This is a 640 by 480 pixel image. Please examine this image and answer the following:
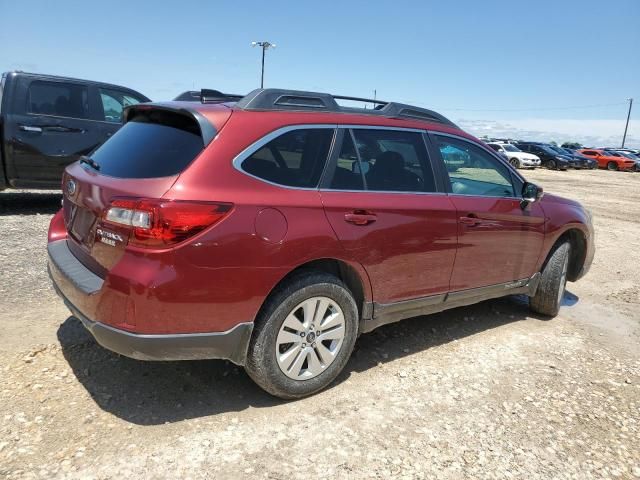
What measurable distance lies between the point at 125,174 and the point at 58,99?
542 centimetres

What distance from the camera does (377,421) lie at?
303cm

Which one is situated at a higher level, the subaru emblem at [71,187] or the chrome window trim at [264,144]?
the chrome window trim at [264,144]

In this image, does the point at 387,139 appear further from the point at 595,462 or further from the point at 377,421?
the point at 595,462

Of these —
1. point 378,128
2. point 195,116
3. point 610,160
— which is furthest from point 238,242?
point 610,160

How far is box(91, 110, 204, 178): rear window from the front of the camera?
2744 mm

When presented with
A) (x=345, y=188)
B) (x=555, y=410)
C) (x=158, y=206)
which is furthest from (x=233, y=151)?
(x=555, y=410)

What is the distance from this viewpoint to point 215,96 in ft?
11.4

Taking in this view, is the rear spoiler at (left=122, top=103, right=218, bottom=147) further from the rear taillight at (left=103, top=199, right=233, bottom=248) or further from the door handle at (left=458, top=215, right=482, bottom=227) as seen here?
the door handle at (left=458, top=215, right=482, bottom=227)

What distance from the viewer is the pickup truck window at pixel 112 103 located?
302 inches

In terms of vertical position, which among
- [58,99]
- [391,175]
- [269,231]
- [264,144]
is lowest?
[269,231]

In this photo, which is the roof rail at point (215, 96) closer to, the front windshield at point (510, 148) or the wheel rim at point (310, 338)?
the wheel rim at point (310, 338)

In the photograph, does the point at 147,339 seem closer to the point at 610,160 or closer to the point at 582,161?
the point at 582,161

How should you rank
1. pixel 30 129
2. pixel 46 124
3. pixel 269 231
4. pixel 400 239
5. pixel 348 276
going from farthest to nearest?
pixel 46 124 → pixel 30 129 → pixel 400 239 → pixel 348 276 → pixel 269 231

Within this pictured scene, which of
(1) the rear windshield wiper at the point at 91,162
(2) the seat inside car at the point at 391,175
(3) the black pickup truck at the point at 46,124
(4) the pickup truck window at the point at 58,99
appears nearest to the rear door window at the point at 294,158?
(2) the seat inside car at the point at 391,175
